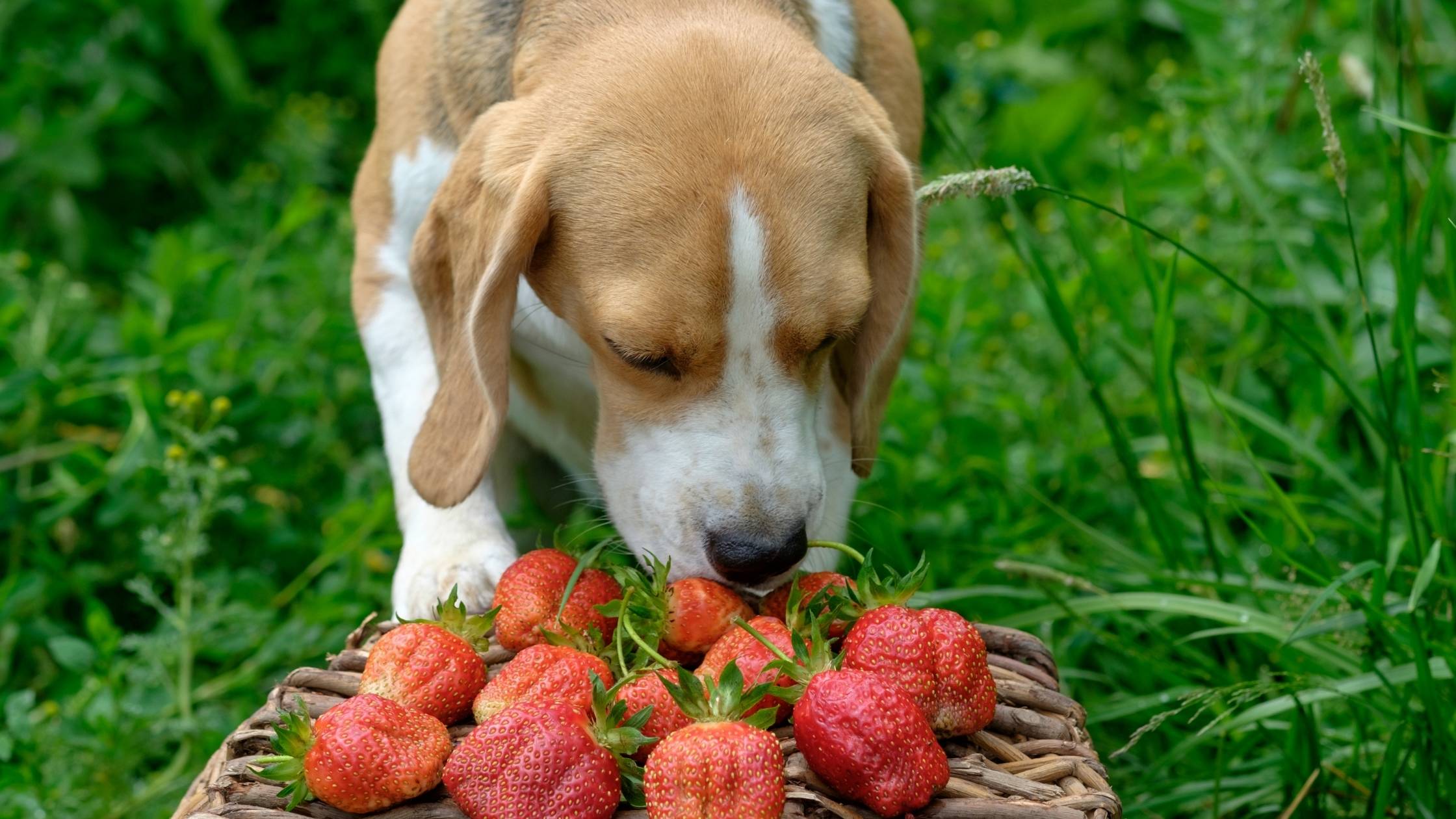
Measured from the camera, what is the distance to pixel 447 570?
2.65 meters

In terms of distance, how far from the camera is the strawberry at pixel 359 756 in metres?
1.81

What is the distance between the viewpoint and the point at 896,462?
337 cm

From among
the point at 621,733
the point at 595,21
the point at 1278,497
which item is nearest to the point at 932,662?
the point at 621,733

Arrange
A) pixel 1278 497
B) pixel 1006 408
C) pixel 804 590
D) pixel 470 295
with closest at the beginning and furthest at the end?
pixel 804 590 → pixel 470 295 → pixel 1278 497 → pixel 1006 408

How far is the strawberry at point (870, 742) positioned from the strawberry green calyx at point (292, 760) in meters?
0.61

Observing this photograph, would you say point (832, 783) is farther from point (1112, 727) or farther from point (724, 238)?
point (1112, 727)

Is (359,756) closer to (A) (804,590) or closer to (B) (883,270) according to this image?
(A) (804,590)

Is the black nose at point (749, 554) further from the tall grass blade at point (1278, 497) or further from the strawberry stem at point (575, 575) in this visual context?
the tall grass blade at point (1278, 497)

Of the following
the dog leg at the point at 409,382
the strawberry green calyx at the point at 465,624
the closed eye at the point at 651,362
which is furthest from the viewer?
the dog leg at the point at 409,382

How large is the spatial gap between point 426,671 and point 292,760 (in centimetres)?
22

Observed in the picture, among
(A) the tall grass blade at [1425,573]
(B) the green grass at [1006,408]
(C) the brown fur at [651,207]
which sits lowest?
(B) the green grass at [1006,408]

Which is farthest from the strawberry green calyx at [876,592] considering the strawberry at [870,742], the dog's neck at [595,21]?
the dog's neck at [595,21]

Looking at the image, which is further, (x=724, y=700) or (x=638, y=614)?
(x=638, y=614)

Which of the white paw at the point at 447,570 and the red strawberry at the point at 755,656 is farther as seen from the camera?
the white paw at the point at 447,570
